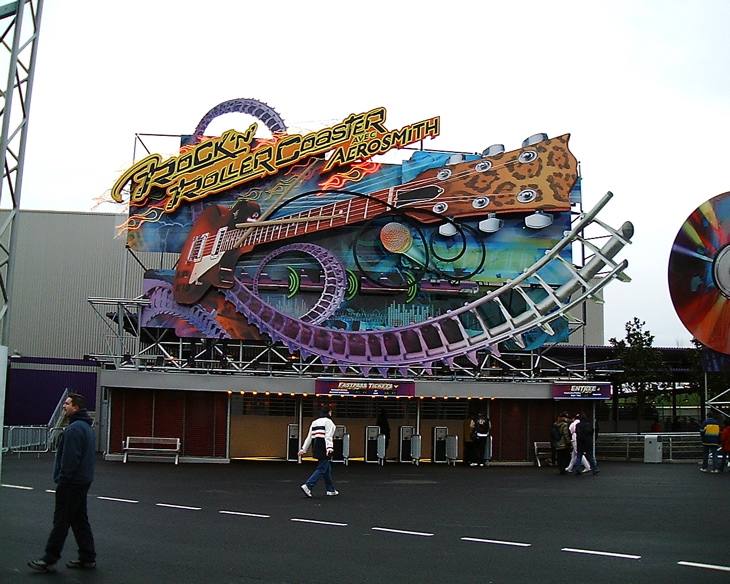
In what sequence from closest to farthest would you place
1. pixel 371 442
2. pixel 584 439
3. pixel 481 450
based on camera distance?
pixel 584 439, pixel 481 450, pixel 371 442

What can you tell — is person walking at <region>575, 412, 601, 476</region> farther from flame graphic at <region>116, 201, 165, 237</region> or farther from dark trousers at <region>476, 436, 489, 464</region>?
flame graphic at <region>116, 201, 165, 237</region>

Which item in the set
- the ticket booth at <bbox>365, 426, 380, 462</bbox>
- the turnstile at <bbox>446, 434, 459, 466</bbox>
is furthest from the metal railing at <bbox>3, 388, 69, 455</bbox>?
the turnstile at <bbox>446, 434, 459, 466</bbox>

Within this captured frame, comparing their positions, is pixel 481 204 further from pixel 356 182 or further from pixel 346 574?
pixel 346 574

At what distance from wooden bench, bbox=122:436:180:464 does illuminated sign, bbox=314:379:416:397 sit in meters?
4.72

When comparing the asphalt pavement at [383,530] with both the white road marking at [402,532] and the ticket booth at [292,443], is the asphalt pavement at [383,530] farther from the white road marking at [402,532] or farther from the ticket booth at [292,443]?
the ticket booth at [292,443]

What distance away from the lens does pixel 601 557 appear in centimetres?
1116

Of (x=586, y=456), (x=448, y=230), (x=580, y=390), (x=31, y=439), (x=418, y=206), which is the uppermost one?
(x=418, y=206)

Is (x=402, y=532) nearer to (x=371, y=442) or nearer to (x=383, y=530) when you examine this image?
(x=383, y=530)

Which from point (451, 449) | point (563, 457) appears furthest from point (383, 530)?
point (451, 449)

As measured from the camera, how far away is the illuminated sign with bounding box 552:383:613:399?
3183 cm

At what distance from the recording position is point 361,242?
107 ft

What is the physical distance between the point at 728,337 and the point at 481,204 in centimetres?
946

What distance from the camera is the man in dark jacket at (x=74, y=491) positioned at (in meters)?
10.3

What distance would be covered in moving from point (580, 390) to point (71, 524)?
77.8ft
